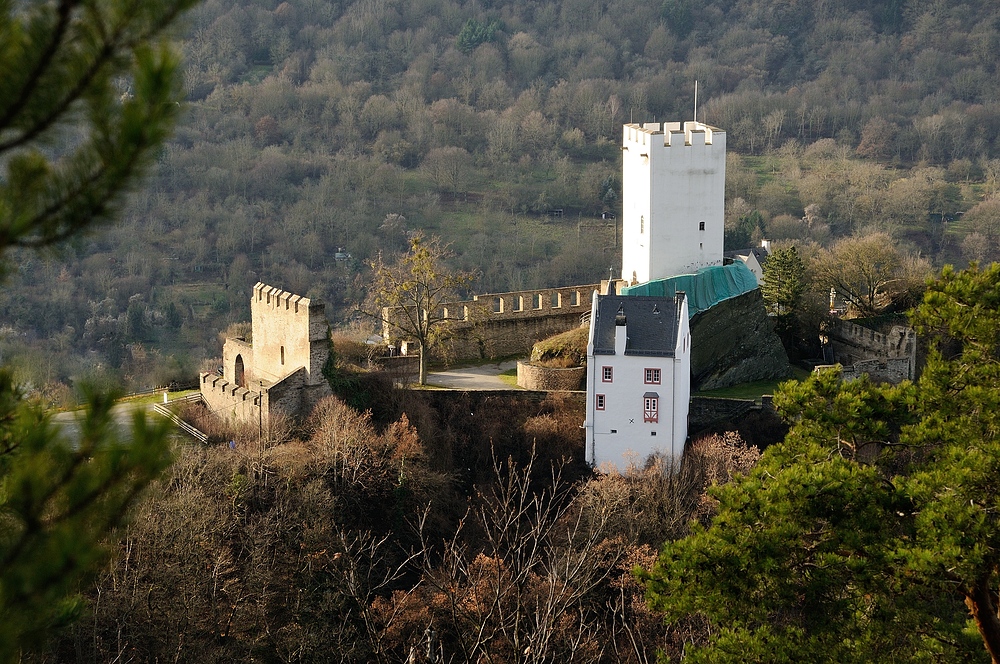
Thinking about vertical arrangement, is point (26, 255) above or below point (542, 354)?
above

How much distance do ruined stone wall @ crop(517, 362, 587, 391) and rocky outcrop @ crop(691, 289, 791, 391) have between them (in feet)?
9.83

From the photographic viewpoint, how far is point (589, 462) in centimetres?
2948

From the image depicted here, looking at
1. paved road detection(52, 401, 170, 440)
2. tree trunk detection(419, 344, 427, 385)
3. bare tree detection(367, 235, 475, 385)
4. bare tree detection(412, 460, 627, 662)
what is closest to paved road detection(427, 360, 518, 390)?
tree trunk detection(419, 344, 427, 385)

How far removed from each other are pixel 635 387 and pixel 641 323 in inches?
53.2

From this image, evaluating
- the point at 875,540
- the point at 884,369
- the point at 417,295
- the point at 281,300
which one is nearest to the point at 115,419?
the point at 875,540

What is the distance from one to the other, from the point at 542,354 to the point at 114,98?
25.8m

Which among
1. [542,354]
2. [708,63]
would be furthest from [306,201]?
[542,354]

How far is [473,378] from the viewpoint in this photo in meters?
32.2

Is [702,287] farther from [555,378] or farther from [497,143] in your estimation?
[497,143]

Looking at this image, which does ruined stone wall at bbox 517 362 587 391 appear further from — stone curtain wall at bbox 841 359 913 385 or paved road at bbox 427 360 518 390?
stone curtain wall at bbox 841 359 913 385

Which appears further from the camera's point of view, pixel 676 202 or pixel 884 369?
pixel 884 369

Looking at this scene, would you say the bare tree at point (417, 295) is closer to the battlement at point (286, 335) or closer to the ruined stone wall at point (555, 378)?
the ruined stone wall at point (555, 378)

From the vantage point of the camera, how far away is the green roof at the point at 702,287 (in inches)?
1284

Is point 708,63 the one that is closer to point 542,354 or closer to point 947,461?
point 542,354
